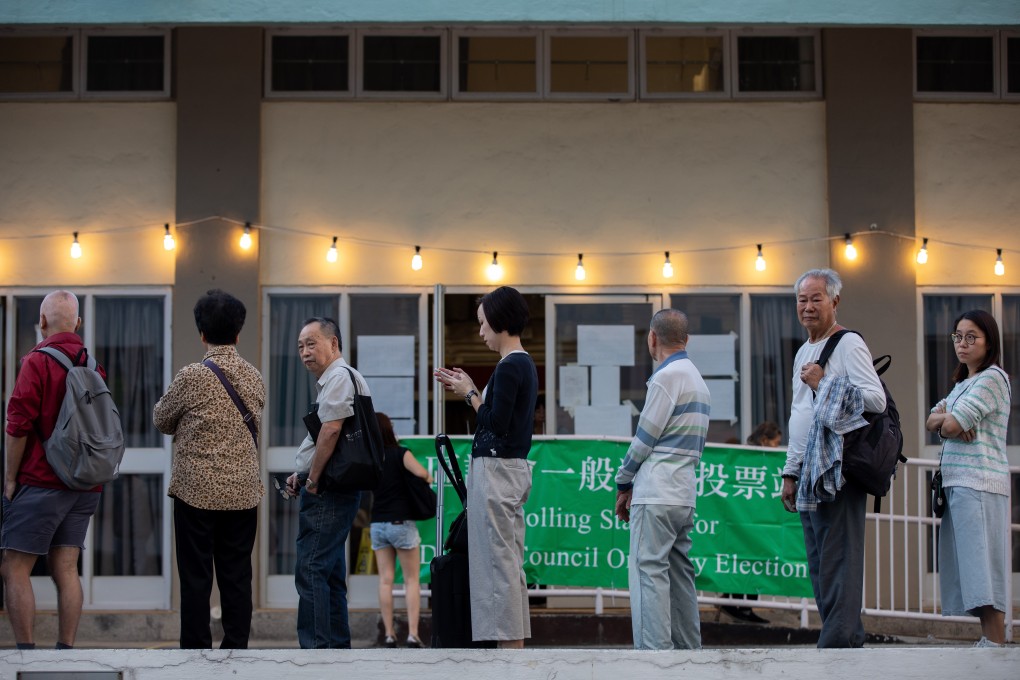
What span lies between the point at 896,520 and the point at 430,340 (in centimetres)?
400

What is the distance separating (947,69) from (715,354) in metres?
3.16

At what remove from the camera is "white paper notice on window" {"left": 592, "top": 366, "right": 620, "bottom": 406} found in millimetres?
10414

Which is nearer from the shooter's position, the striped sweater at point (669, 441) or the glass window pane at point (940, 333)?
the striped sweater at point (669, 441)

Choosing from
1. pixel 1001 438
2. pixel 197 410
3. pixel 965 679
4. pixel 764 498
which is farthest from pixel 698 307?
pixel 965 679

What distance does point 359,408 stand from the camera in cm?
693

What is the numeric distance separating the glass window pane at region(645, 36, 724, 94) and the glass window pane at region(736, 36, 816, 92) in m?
0.21

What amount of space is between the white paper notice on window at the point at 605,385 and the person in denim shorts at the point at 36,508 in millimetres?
4727

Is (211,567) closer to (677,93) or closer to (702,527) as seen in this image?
(702,527)

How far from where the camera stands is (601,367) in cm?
1043

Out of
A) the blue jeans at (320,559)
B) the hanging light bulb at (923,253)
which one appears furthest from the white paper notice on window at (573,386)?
the blue jeans at (320,559)

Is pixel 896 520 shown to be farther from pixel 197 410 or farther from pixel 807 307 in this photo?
pixel 197 410

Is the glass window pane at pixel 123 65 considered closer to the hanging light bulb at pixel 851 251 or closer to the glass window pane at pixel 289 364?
the glass window pane at pixel 289 364

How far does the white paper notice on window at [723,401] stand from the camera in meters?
10.4

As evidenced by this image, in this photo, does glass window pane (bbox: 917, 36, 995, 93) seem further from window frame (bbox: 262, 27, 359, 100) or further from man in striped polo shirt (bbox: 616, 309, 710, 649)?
man in striped polo shirt (bbox: 616, 309, 710, 649)
